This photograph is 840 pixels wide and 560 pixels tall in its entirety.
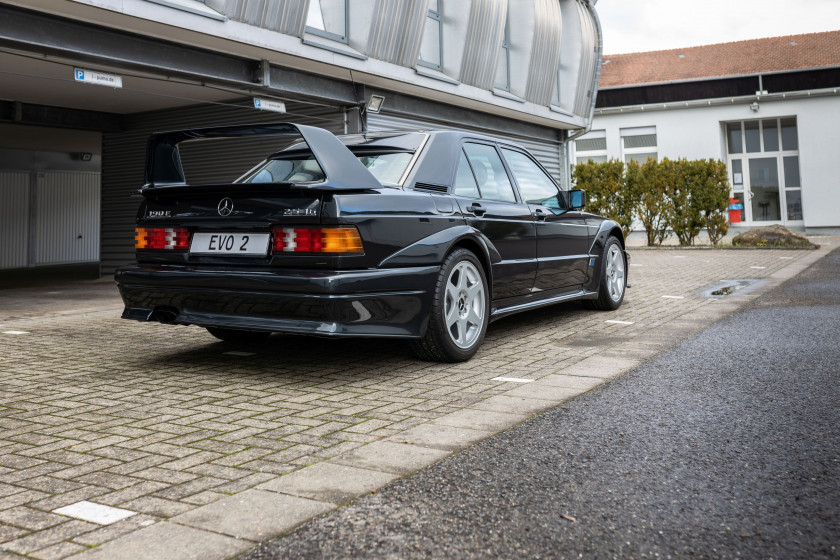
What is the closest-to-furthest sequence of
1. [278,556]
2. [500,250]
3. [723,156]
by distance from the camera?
1. [278,556]
2. [500,250]
3. [723,156]

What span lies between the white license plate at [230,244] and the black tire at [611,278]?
3799mm

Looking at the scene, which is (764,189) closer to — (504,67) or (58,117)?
(504,67)

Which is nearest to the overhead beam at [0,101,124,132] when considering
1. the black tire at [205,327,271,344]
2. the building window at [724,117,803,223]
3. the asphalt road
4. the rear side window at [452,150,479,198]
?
the black tire at [205,327,271,344]

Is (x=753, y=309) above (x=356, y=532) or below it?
above

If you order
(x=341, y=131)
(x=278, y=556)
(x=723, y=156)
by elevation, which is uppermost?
(x=723, y=156)

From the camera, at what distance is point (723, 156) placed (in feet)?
95.2

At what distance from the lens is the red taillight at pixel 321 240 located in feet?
14.2

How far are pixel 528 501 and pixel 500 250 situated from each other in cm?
315

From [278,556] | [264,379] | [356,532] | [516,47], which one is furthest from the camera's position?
[516,47]

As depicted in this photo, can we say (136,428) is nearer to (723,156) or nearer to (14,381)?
(14,381)

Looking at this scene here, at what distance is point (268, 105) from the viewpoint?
36.0 ft

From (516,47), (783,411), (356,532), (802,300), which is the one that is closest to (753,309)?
(802,300)

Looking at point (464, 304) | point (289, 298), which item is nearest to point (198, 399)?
point (289, 298)

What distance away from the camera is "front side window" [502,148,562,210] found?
20.5ft
